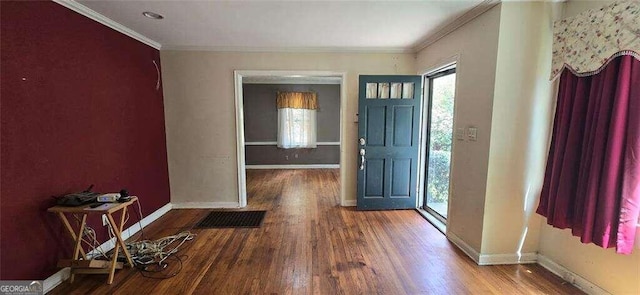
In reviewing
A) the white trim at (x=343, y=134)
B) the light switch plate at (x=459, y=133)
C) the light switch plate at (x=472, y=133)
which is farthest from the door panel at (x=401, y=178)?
the light switch plate at (x=472, y=133)

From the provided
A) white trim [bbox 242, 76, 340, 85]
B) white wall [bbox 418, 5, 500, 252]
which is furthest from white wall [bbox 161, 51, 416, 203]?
white trim [bbox 242, 76, 340, 85]

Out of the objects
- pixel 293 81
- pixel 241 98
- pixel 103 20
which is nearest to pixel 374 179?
pixel 241 98

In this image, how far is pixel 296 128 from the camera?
6816mm

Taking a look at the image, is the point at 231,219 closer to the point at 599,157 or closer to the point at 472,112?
the point at 472,112

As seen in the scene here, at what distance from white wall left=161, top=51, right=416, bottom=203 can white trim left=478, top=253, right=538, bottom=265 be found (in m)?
2.00

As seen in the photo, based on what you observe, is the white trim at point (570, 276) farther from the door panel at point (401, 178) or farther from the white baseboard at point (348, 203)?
the white baseboard at point (348, 203)

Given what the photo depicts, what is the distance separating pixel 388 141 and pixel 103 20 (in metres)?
3.44

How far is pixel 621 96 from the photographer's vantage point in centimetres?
162

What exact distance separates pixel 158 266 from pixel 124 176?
1147mm

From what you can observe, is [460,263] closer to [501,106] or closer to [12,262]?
[501,106]

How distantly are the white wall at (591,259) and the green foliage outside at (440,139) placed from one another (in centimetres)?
109

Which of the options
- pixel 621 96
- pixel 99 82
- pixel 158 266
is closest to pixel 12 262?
pixel 158 266

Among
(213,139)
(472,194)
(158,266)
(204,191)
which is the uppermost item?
(213,139)

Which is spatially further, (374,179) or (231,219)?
(374,179)
